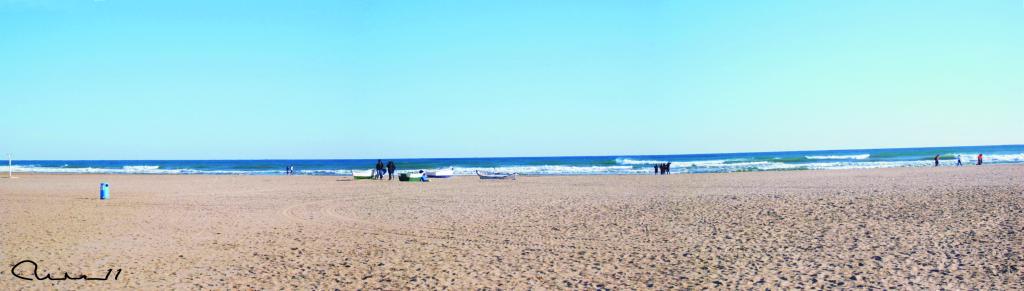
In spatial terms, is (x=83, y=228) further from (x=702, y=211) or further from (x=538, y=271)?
(x=702, y=211)

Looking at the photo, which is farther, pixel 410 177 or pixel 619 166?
pixel 619 166

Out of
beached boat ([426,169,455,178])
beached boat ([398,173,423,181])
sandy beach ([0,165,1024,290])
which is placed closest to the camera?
sandy beach ([0,165,1024,290])

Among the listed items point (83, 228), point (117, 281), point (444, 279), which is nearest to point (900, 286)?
point (444, 279)

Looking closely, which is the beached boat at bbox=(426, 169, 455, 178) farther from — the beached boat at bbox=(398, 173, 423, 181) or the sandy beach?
the sandy beach

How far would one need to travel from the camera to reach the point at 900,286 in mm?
6770

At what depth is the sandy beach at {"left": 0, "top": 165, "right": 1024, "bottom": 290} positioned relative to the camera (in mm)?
7383

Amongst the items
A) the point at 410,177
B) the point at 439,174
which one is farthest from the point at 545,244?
the point at 439,174

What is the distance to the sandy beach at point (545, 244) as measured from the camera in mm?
7383

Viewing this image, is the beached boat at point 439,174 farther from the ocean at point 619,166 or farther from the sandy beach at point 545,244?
the sandy beach at point 545,244

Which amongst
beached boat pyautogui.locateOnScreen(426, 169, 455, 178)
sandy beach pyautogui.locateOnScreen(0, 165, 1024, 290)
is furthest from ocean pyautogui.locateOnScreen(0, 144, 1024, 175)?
sandy beach pyautogui.locateOnScreen(0, 165, 1024, 290)

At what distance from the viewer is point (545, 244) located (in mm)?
9781

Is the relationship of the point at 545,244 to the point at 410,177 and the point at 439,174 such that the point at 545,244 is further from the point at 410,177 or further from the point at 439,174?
the point at 439,174

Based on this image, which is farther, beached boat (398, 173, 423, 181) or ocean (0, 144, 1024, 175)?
ocean (0, 144, 1024, 175)

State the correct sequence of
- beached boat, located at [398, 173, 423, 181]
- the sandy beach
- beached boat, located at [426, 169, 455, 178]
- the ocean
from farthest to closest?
the ocean, beached boat, located at [426, 169, 455, 178], beached boat, located at [398, 173, 423, 181], the sandy beach
